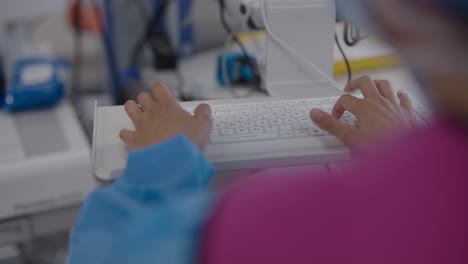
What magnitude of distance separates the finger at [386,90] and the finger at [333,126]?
104mm

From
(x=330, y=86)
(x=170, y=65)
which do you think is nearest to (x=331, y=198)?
(x=330, y=86)

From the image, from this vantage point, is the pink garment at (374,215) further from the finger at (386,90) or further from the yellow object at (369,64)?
the yellow object at (369,64)

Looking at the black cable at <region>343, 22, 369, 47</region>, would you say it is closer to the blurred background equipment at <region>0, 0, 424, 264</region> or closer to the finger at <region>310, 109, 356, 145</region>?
the blurred background equipment at <region>0, 0, 424, 264</region>

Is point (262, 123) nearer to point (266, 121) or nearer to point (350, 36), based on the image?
point (266, 121)

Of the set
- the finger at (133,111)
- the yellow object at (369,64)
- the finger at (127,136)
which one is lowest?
the yellow object at (369,64)

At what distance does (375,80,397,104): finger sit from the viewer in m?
0.78

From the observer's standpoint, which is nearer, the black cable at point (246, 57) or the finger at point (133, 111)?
the finger at point (133, 111)

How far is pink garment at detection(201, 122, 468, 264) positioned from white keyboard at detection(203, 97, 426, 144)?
33 centimetres

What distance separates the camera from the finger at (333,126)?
700 mm

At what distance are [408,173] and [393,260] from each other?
0.06 metres

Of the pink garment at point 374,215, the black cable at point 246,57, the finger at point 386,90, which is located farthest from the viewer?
the black cable at point 246,57

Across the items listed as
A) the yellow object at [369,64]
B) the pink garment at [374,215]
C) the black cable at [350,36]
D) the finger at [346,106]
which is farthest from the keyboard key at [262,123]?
the yellow object at [369,64]

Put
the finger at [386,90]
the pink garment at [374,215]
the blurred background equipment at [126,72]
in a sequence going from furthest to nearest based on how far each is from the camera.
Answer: the blurred background equipment at [126,72]
the finger at [386,90]
the pink garment at [374,215]

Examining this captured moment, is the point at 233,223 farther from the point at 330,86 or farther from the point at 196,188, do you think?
the point at 330,86
